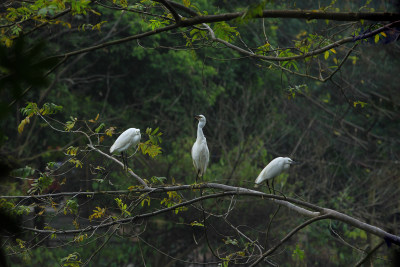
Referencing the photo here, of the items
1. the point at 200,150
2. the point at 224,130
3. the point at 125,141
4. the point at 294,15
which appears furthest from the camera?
the point at 224,130

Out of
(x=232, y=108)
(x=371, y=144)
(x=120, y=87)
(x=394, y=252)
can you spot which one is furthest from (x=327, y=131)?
(x=394, y=252)

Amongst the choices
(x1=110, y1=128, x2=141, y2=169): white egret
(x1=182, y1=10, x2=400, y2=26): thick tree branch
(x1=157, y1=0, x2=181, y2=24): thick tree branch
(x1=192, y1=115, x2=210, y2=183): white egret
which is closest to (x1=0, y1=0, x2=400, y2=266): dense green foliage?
(x1=110, y1=128, x2=141, y2=169): white egret

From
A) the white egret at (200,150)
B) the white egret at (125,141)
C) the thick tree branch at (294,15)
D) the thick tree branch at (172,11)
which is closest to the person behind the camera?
the thick tree branch at (294,15)

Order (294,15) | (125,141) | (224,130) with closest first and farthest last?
(294,15) < (125,141) < (224,130)

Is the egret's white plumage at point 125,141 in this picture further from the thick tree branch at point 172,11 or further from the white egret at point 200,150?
the thick tree branch at point 172,11

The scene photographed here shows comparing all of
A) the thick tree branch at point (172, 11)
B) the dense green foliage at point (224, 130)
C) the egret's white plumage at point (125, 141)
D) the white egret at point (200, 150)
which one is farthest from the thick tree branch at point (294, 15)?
the dense green foliage at point (224, 130)

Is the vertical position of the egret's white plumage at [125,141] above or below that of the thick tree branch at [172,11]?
below

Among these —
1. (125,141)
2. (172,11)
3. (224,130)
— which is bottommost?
(224,130)

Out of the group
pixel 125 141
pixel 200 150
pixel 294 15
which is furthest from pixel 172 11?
pixel 200 150

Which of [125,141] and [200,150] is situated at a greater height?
[125,141]

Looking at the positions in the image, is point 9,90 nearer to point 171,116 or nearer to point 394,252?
point 394,252

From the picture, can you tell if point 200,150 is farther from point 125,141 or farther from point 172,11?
point 172,11

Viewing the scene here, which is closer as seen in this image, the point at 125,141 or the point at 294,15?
the point at 294,15

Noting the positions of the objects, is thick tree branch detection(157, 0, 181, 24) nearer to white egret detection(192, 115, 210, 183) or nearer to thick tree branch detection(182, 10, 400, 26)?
thick tree branch detection(182, 10, 400, 26)
